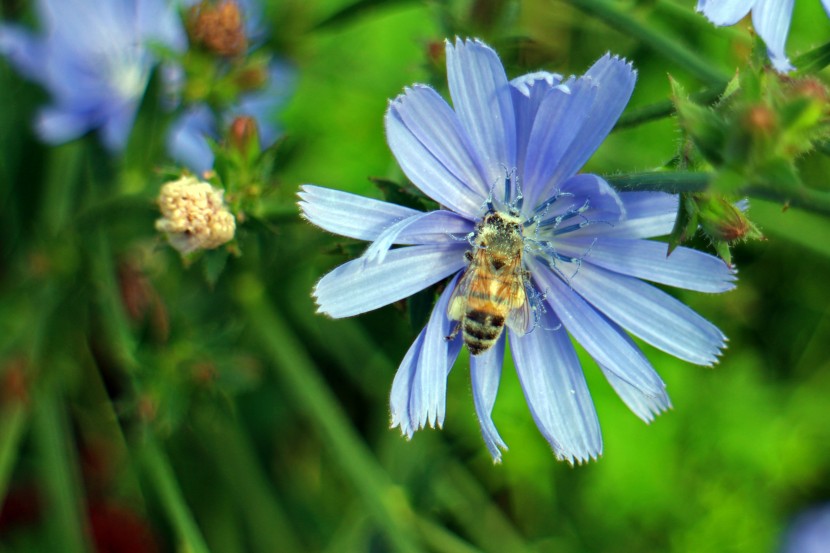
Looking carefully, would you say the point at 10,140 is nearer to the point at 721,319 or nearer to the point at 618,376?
the point at 618,376

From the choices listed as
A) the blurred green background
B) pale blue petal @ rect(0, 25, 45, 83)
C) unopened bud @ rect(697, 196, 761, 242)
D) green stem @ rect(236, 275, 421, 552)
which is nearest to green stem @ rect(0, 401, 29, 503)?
the blurred green background

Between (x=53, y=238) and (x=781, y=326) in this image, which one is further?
(x=781, y=326)

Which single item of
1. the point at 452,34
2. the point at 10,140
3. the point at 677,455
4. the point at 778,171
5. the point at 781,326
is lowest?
the point at 677,455

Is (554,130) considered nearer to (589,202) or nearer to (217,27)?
(589,202)

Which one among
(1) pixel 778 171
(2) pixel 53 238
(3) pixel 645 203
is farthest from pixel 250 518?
(1) pixel 778 171

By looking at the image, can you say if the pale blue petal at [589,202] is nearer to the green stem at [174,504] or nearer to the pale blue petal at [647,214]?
the pale blue petal at [647,214]

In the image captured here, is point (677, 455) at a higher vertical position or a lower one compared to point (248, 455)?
higher
